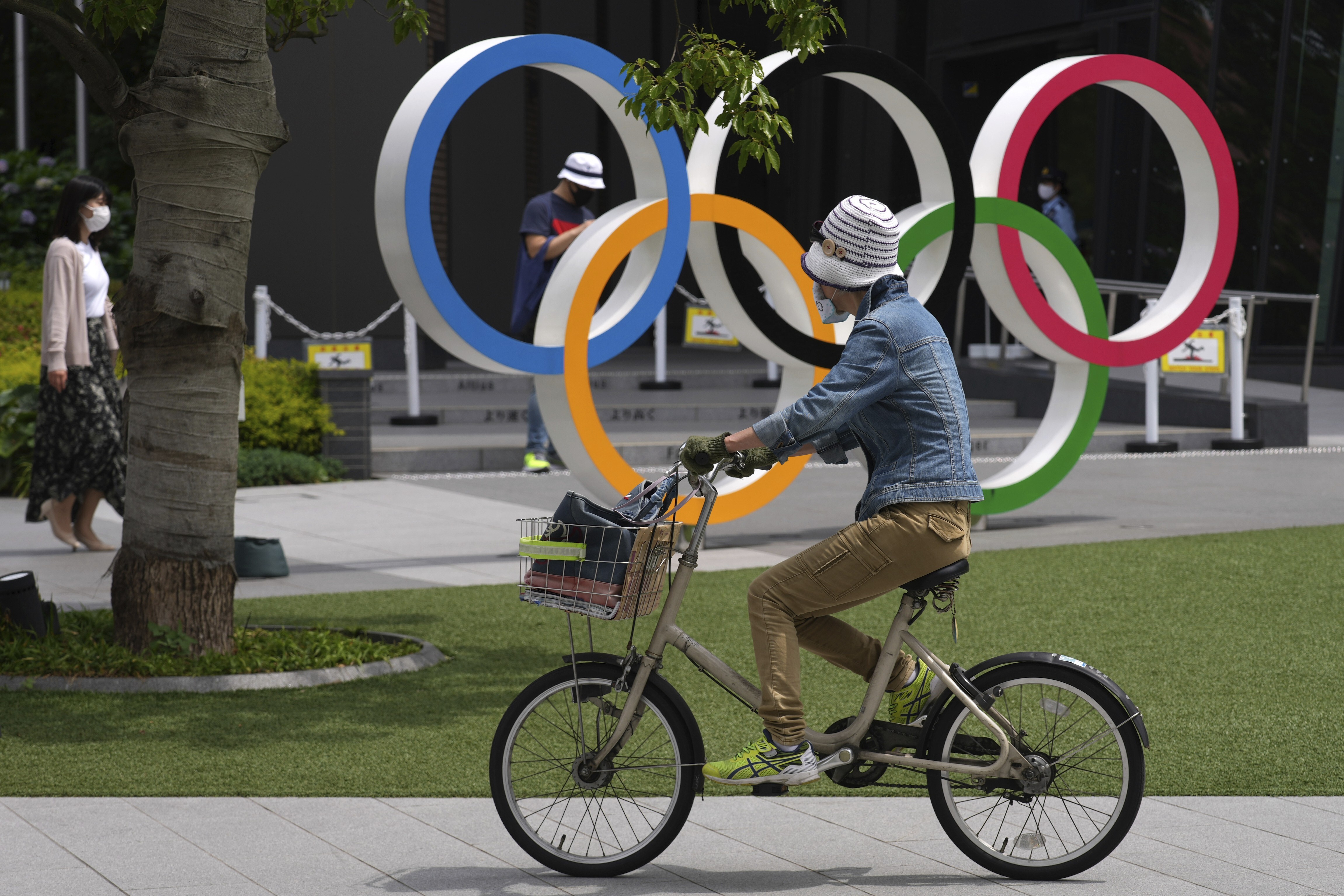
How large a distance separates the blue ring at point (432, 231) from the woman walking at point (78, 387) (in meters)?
1.99

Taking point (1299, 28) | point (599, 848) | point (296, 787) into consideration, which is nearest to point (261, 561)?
point (296, 787)

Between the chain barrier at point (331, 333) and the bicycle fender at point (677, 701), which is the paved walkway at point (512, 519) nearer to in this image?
the chain barrier at point (331, 333)

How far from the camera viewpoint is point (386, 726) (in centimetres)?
600

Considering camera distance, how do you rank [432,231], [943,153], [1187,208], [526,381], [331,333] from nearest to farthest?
[432,231], [943,153], [1187,208], [331,333], [526,381]

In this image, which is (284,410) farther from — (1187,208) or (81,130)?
(81,130)

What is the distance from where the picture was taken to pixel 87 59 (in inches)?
261

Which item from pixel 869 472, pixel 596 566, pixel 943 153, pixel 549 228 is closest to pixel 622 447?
pixel 549 228

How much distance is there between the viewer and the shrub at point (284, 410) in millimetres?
13047

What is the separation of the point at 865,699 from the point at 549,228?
7.22 meters

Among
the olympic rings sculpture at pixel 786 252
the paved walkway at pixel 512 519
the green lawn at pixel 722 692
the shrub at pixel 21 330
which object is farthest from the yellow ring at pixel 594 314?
the shrub at pixel 21 330

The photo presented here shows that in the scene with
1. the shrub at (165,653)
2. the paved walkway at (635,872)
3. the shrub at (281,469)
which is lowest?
the paved walkway at (635,872)

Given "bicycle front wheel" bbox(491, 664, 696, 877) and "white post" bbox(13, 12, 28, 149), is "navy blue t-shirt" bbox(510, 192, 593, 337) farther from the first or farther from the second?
"white post" bbox(13, 12, 28, 149)

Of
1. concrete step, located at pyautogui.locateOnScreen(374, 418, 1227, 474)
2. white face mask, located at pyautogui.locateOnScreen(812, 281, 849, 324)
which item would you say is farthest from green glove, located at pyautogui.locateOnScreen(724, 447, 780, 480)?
concrete step, located at pyautogui.locateOnScreen(374, 418, 1227, 474)

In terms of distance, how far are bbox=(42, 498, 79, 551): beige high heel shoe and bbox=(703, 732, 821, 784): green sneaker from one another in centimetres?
655
